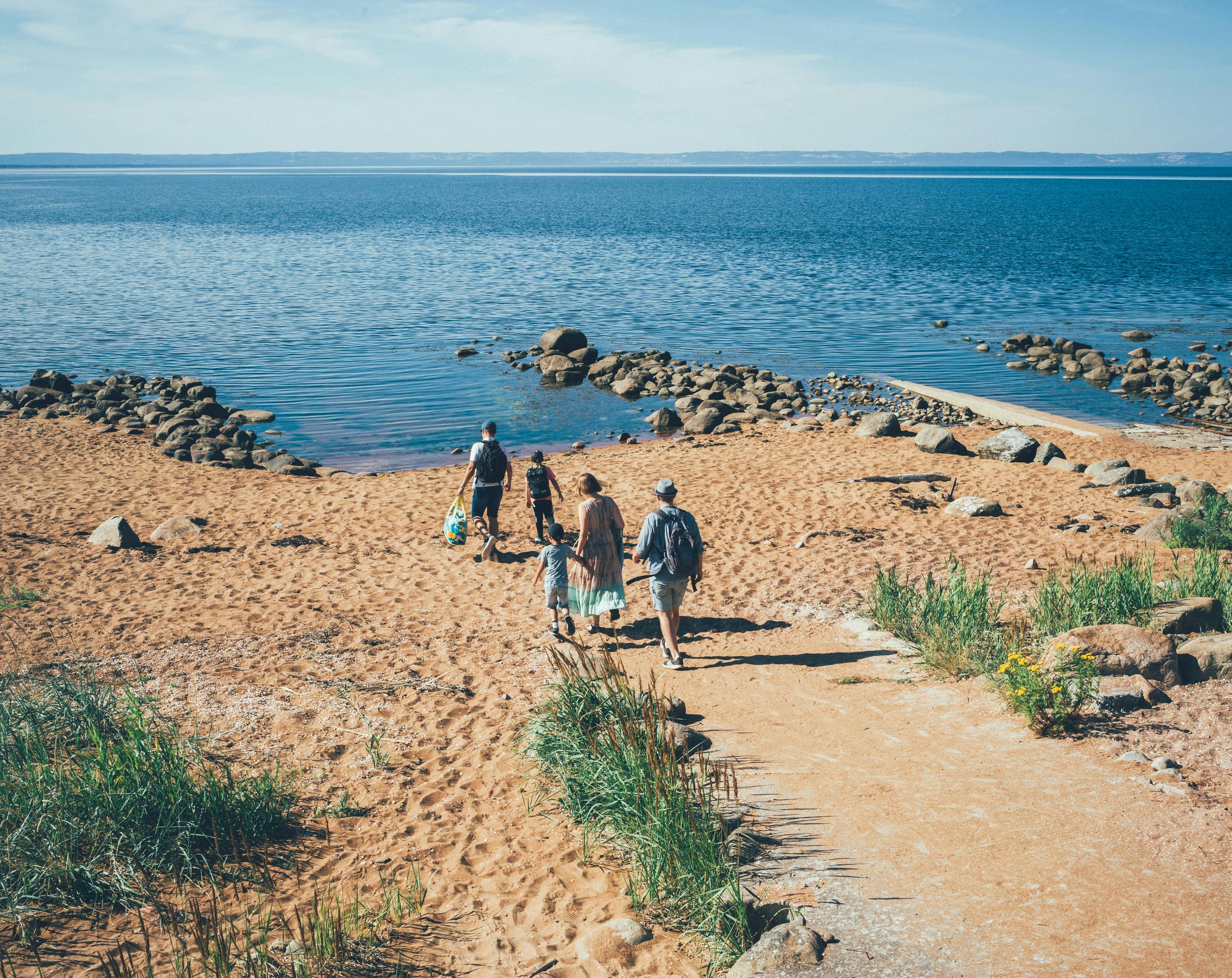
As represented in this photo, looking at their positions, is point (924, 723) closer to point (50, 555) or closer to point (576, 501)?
point (576, 501)

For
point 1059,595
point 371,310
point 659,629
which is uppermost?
point 371,310

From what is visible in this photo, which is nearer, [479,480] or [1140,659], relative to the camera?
[1140,659]

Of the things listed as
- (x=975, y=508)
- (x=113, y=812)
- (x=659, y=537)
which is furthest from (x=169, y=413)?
(x=975, y=508)

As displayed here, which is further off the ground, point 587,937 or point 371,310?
point 371,310

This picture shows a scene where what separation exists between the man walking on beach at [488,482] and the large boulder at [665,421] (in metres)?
11.5

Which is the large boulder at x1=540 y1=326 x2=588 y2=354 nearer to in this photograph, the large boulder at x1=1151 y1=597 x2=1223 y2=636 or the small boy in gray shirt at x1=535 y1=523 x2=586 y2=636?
the small boy in gray shirt at x1=535 y1=523 x2=586 y2=636

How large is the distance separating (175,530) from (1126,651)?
13541 mm

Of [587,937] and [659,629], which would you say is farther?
[659,629]

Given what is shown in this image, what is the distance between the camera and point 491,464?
12.6 m

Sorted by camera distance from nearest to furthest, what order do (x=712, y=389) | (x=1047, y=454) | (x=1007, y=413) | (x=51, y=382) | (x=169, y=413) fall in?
(x=1047, y=454) < (x=1007, y=413) < (x=169, y=413) < (x=51, y=382) < (x=712, y=389)

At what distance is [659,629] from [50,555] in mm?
9532

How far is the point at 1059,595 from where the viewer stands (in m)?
9.44

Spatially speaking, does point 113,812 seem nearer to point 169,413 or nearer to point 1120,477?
point 1120,477

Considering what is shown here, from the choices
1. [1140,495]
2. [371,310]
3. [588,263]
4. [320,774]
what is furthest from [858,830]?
[588,263]
